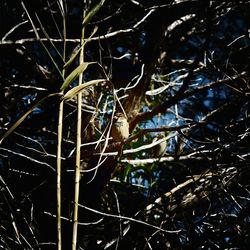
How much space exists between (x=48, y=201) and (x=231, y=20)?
1.80 meters

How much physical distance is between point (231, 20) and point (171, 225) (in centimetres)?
153

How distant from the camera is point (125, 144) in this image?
1923 millimetres

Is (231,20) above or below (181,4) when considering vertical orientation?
below

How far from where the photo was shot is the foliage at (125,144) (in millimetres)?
1919

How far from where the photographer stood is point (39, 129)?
92.1 inches

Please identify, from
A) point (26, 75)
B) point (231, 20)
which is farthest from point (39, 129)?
point (231, 20)

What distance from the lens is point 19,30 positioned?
2162 millimetres

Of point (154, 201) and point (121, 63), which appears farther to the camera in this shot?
point (121, 63)

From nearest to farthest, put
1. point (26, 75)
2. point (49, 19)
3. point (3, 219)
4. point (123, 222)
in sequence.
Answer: point (3, 219) < point (123, 222) < point (49, 19) < point (26, 75)

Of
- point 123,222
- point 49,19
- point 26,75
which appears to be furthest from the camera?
point 26,75

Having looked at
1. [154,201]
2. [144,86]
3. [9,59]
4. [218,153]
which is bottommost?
[154,201]

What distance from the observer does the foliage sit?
1.92 meters

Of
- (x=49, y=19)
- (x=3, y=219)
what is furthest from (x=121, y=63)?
(x=3, y=219)

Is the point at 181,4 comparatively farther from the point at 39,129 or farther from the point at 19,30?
the point at 39,129
